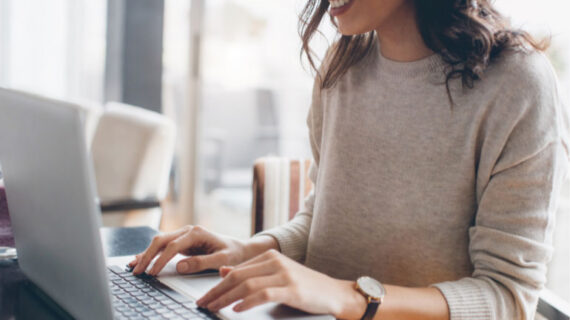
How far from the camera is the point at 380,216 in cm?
98

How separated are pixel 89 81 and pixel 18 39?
0.42 meters

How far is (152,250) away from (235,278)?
199 mm

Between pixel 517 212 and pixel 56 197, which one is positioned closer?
pixel 56 197

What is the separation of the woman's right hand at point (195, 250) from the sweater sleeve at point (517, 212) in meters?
0.31

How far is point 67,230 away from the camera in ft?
Result: 1.94

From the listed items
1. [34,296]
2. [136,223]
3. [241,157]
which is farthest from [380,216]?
[241,157]

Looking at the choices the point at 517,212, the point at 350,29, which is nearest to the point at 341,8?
the point at 350,29

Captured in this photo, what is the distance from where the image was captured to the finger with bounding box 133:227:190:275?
79cm

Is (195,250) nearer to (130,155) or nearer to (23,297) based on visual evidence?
(23,297)

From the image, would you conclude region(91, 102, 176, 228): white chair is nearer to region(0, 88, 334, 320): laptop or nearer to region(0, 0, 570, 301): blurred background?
region(0, 0, 570, 301): blurred background

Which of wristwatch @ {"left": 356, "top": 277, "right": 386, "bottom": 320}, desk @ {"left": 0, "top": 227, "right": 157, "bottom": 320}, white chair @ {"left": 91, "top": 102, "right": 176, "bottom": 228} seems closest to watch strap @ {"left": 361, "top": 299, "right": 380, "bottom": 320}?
wristwatch @ {"left": 356, "top": 277, "right": 386, "bottom": 320}

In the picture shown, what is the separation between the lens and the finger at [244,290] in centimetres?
64

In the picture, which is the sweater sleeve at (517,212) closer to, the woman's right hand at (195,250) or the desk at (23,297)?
the woman's right hand at (195,250)

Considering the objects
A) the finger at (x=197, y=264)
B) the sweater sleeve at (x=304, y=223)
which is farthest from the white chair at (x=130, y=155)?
the finger at (x=197, y=264)
